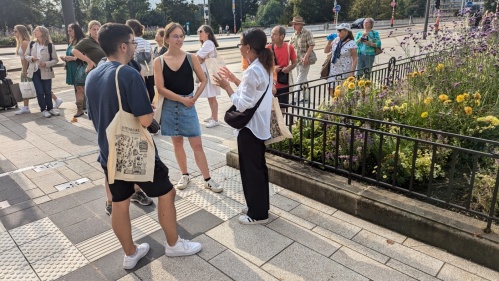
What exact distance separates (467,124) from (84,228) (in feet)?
12.8

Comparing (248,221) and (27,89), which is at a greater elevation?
(27,89)

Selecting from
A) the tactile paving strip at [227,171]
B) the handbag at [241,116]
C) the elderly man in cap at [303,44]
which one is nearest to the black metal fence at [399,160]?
the tactile paving strip at [227,171]

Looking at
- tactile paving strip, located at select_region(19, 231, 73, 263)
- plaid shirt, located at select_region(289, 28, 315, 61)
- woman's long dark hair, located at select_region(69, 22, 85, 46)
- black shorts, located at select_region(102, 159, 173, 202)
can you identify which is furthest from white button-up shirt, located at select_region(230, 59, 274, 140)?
woman's long dark hair, located at select_region(69, 22, 85, 46)

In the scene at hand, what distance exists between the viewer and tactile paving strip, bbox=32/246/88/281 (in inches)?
108

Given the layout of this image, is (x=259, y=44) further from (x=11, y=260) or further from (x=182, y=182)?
(x=11, y=260)

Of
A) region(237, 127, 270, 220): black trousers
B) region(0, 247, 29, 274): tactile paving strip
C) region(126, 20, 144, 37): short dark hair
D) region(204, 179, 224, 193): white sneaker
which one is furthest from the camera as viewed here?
region(126, 20, 144, 37): short dark hair

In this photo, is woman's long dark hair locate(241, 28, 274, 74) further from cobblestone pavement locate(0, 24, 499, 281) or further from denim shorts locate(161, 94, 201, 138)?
cobblestone pavement locate(0, 24, 499, 281)

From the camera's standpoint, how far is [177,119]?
3811mm

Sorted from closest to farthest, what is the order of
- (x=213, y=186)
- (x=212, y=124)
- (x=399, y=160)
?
(x=399, y=160) < (x=213, y=186) < (x=212, y=124)

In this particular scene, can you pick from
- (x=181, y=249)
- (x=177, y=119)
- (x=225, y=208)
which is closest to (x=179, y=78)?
(x=177, y=119)

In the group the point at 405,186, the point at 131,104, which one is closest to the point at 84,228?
the point at 131,104

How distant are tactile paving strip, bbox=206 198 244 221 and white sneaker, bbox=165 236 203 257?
23.2 inches

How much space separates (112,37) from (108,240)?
172cm

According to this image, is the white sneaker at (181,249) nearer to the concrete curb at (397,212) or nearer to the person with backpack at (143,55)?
the concrete curb at (397,212)
